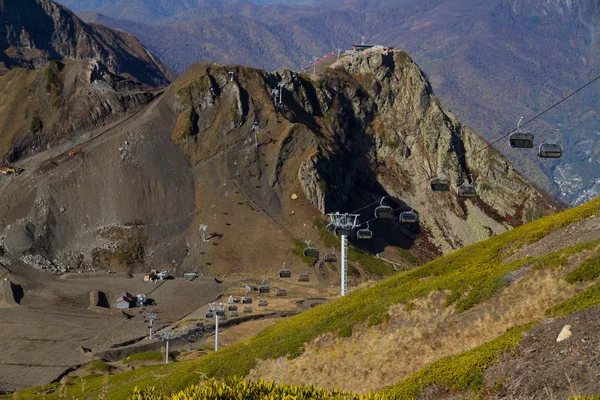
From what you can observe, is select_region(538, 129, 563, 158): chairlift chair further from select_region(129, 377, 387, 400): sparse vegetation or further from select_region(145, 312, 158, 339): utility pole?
select_region(145, 312, 158, 339): utility pole

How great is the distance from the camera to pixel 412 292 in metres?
40.2

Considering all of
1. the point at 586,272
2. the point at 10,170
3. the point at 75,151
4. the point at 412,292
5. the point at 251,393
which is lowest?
the point at 251,393

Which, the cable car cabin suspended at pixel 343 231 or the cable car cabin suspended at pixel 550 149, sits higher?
the cable car cabin suspended at pixel 550 149

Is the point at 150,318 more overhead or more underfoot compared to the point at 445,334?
more underfoot

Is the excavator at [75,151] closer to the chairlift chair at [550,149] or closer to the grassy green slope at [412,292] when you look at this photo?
the grassy green slope at [412,292]

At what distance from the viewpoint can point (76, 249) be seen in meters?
142

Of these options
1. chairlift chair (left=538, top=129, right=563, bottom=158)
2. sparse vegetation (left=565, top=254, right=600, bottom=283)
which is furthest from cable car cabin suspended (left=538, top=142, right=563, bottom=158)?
sparse vegetation (left=565, top=254, right=600, bottom=283)

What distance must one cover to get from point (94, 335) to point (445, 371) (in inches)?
3488

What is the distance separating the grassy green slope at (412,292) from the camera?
3691cm

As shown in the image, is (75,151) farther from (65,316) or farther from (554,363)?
(554,363)

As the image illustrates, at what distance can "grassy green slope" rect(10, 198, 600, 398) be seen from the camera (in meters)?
36.9

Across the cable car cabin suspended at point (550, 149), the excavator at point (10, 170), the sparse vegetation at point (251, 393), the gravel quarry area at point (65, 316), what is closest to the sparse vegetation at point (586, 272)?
the cable car cabin suspended at point (550, 149)

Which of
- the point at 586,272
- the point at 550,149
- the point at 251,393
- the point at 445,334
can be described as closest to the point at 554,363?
the point at 445,334

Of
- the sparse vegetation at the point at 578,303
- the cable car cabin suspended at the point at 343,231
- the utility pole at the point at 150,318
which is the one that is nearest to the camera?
the sparse vegetation at the point at 578,303
